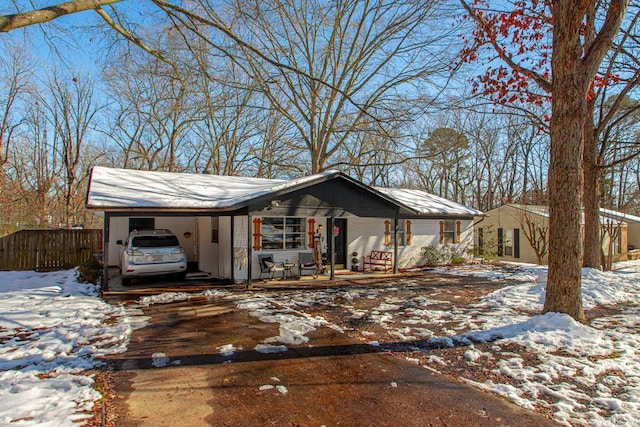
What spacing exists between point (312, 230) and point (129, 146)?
22.6m

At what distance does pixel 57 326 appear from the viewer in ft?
21.5

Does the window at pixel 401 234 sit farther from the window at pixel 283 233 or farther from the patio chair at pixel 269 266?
the patio chair at pixel 269 266

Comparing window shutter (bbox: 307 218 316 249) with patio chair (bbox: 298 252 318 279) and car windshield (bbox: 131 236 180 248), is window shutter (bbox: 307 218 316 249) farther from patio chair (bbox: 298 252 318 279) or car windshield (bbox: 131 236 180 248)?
car windshield (bbox: 131 236 180 248)

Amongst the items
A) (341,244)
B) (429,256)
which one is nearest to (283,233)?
(341,244)

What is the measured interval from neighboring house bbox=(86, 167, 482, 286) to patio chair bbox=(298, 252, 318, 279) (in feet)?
1.01

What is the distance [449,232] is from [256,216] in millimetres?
10392

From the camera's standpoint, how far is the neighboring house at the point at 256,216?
10.7m

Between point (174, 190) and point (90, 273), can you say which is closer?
point (90, 273)

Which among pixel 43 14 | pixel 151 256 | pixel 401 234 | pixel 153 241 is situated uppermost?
pixel 43 14

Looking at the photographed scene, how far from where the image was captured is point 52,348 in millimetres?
5387

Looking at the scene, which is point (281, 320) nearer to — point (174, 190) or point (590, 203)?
point (174, 190)

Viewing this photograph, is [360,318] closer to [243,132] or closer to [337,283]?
[337,283]

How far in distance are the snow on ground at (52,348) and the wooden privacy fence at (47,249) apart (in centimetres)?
374

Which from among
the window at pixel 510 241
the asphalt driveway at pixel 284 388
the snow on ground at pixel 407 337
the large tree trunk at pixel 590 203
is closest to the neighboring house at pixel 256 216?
the snow on ground at pixel 407 337
